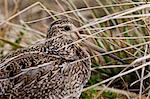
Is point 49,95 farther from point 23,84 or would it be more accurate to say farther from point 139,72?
point 139,72

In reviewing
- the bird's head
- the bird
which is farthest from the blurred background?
the bird

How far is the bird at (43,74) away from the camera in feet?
15.1

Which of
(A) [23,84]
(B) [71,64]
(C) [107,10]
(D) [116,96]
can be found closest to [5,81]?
(A) [23,84]

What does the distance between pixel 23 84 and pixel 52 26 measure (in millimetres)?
593

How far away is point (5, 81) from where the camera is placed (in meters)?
4.66

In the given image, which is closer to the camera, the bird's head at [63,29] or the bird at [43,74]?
the bird at [43,74]

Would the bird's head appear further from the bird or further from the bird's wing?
the bird's wing

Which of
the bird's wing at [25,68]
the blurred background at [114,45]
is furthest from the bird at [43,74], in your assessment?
the blurred background at [114,45]

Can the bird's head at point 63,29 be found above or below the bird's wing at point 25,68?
above

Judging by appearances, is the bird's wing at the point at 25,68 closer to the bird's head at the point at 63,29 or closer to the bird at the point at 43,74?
the bird at the point at 43,74

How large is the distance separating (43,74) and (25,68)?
0.14m

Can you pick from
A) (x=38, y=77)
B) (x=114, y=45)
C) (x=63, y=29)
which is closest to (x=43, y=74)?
(x=38, y=77)

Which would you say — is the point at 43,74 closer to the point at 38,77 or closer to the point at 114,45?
the point at 38,77

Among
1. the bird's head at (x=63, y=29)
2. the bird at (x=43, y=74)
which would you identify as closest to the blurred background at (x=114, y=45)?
the bird's head at (x=63, y=29)
